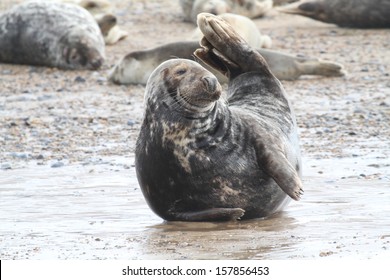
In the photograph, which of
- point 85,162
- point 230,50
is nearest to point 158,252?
point 230,50

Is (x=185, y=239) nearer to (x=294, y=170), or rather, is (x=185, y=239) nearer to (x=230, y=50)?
(x=294, y=170)

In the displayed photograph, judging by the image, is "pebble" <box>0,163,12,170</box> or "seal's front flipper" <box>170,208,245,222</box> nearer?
"seal's front flipper" <box>170,208,245,222</box>

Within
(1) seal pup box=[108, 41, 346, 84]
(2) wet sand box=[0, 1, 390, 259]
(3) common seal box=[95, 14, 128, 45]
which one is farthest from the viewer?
(3) common seal box=[95, 14, 128, 45]

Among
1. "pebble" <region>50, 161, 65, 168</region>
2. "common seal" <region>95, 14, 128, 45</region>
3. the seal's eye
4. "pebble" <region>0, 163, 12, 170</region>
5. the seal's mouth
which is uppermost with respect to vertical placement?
the seal's eye

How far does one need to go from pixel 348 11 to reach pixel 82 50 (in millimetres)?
3881

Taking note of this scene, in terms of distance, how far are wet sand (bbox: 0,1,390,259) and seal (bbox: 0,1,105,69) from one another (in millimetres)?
197

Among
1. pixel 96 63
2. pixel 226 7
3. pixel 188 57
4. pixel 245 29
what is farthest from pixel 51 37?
pixel 226 7

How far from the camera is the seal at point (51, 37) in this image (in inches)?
488

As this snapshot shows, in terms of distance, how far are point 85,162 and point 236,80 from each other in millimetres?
1379

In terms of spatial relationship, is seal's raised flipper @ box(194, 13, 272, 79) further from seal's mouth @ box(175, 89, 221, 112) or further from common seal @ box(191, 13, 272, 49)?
common seal @ box(191, 13, 272, 49)

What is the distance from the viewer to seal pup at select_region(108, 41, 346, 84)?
1108 centimetres

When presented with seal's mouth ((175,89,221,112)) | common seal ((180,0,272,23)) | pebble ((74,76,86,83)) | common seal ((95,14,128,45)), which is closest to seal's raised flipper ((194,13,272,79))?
seal's mouth ((175,89,221,112))

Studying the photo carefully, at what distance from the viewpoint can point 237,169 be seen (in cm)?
588

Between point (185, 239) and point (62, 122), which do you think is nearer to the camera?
point (185, 239)
